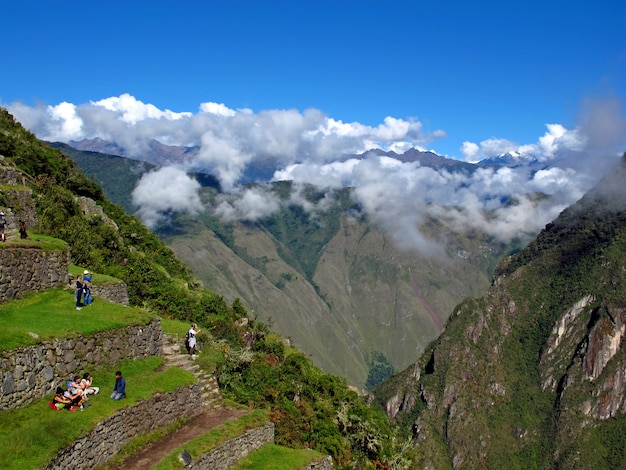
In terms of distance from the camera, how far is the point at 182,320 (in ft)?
107

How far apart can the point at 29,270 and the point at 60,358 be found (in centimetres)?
551

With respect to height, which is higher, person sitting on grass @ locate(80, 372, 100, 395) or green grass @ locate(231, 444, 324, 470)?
person sitting on grass @ locate(80, 372, 100, 395)

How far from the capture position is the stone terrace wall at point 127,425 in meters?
13.7

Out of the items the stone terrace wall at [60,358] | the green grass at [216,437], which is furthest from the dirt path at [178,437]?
the stone terrace wall at [60,358]

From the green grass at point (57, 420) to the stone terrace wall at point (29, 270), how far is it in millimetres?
4982

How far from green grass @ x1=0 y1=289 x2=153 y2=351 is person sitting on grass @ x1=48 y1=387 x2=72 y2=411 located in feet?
5.93

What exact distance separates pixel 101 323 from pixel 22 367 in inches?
166

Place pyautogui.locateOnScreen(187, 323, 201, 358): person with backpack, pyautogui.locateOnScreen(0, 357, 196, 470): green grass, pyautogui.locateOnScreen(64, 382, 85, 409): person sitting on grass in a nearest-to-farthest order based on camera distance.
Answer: pyautogui.locateOnScreen(0, 357, 196, 470): green grass
pyautogui.locateOnScreen(64, 382, 85, 409): person sitting on grass
pyautogui.locateOnScreen(187, 323, 201, 358): person with backpack

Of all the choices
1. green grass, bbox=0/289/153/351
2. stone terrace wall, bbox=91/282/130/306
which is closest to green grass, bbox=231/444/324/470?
green grass, bbox=0/289/153/351

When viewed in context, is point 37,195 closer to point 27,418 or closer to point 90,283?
point 90,283

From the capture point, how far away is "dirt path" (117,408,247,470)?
15.5 m

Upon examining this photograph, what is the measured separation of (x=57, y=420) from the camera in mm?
13852

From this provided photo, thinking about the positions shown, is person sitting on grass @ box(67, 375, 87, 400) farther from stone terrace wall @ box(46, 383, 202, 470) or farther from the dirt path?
the dirt path

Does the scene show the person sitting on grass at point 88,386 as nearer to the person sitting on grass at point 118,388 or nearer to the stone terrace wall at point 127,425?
the person sitting on grass at point 118,388
